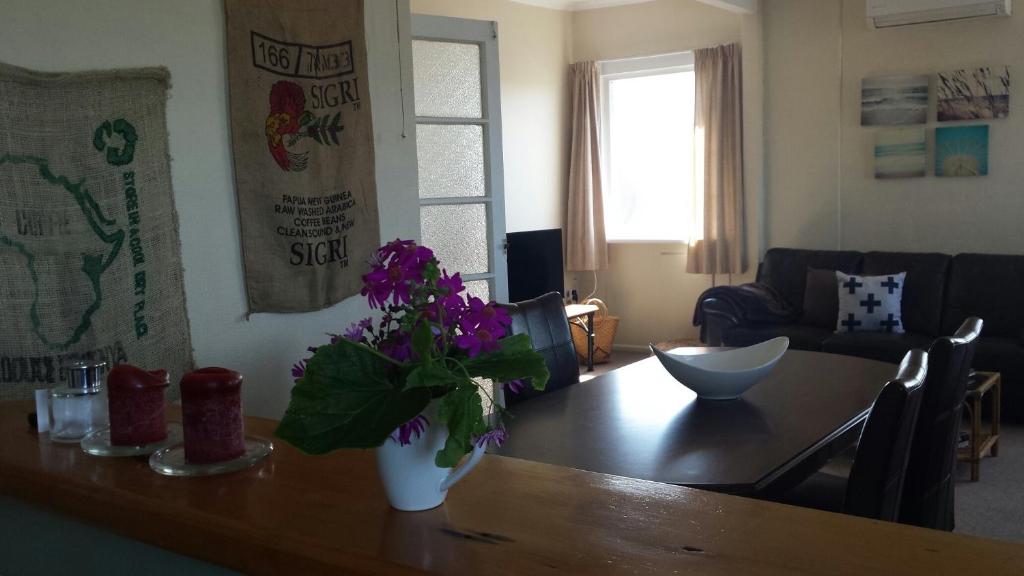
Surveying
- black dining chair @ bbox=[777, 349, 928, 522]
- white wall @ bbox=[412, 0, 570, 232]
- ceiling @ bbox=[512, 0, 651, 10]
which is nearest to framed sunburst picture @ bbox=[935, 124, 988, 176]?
ceiling @ bbox=[512, 0, 651, 10]

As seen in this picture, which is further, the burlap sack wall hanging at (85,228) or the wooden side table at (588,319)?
the wooden side table at (588,319)

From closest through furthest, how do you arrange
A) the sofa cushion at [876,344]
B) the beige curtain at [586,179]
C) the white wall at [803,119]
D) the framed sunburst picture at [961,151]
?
the sofa cushion at [876,344]
the framed sunburst picture at [961,151]
the white wall at [803,119]
the beige curtain at [586,179]

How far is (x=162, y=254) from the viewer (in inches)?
115

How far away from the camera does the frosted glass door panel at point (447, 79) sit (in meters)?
4.31

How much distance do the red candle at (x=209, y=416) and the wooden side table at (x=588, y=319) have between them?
197 inches

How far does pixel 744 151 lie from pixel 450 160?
291 centimetres

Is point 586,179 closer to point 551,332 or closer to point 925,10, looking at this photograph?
point 925,10

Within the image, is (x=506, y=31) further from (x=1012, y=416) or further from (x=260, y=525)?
(x=260, y=525)

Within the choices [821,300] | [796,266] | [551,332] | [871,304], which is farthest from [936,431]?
[796,266]

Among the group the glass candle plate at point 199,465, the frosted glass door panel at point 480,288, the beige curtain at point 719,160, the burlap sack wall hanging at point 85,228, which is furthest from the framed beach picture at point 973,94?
the glass candle plate at point 199,465

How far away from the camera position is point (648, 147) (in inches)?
291

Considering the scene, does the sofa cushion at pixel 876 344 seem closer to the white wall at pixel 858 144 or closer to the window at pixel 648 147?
the white wall at pixel 858 144

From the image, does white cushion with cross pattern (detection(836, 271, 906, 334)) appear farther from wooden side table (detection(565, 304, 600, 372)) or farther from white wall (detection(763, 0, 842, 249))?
wooden side table (detection(565, 304, 600, 372))

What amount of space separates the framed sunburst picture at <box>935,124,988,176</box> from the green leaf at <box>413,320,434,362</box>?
5446 mm
